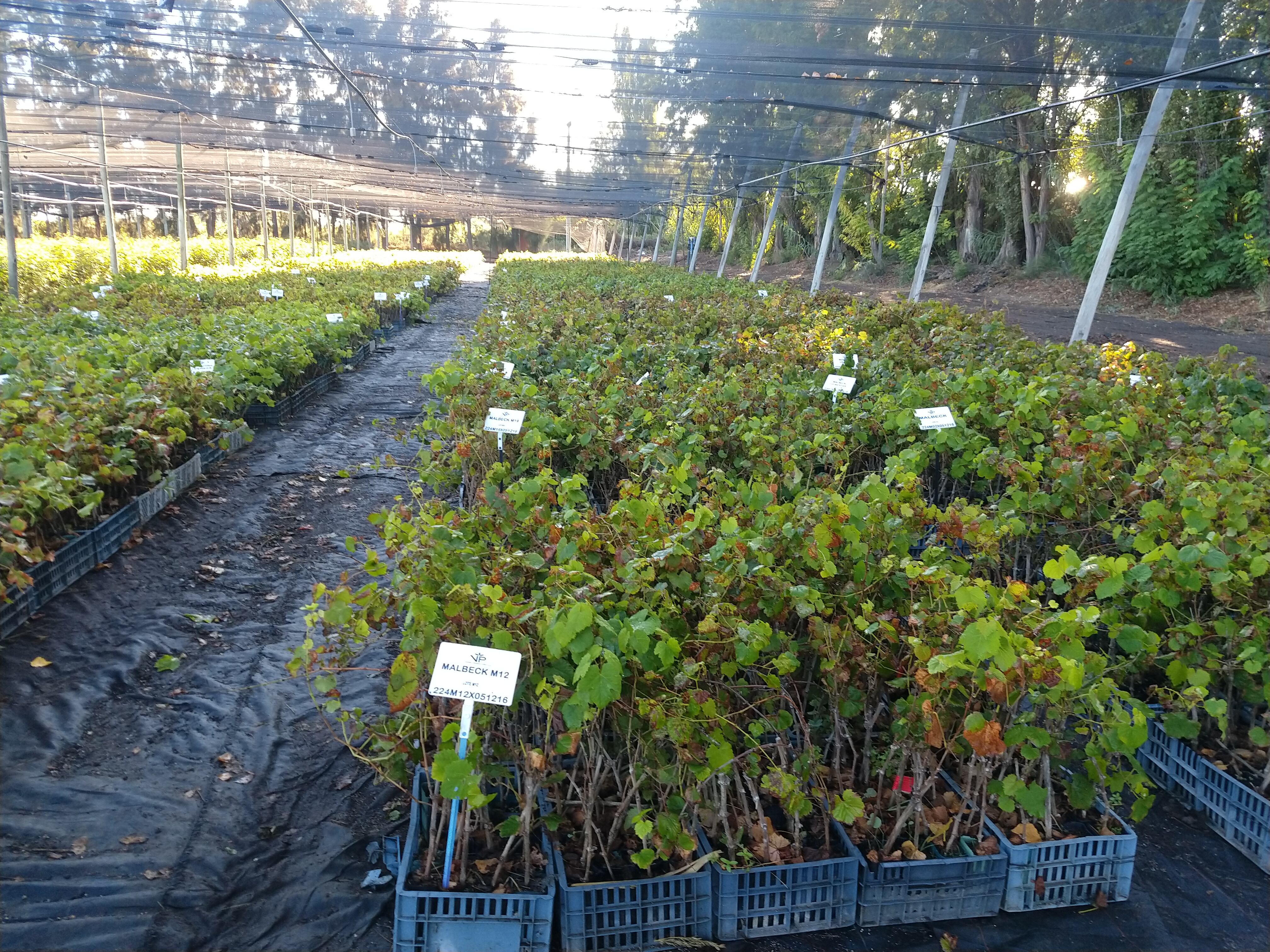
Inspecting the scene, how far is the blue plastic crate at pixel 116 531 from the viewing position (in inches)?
179

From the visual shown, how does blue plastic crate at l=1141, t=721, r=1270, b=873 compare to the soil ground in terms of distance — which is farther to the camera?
the soil ground

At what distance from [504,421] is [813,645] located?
2.42 m

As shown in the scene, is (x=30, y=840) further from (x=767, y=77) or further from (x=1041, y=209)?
(x=1041, y=209)

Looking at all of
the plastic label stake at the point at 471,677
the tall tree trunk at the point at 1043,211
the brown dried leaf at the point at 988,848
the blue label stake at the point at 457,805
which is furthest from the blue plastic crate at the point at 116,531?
the tall tree trunk at the point at 1043,211

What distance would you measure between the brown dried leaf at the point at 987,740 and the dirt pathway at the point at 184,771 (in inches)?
67.6

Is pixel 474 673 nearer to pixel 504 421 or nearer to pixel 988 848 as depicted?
pixel 988 848

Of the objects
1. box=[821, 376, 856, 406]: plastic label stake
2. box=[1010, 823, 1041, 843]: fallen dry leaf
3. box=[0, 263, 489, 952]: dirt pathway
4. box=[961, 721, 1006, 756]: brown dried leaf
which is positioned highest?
box=[821, 376, 856, 406]: plastic label stake

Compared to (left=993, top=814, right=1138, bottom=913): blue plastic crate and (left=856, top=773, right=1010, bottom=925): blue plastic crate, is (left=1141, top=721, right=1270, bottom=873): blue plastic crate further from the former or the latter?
(left=856, top=773, right=1010, bottom=925): blue plastic crate

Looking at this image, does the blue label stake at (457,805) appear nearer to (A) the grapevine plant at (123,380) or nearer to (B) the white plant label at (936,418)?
(A) the grapevine plant at (123,380)

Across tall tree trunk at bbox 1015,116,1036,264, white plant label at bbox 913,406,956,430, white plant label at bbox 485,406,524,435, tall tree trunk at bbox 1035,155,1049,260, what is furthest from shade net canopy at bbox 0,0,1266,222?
white plant label at bbox 485,406,524,435

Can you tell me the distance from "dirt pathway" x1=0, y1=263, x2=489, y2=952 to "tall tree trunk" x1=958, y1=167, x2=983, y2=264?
24.2 metres

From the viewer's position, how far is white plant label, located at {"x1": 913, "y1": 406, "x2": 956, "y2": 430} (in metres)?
4.56

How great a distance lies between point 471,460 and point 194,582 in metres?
1.63

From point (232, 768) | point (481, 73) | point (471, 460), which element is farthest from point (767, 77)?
point (232, 768)
